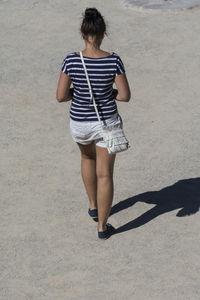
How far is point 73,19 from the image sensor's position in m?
9.92

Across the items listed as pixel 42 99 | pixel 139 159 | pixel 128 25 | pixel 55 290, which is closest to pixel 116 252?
pixel 55 290

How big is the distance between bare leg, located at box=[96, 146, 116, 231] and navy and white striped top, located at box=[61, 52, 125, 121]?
307 millimetres

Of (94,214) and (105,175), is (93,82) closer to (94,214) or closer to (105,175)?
(105,175)

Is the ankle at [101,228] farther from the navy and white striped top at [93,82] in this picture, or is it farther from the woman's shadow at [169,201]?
the navy and white striped top at [93,82]

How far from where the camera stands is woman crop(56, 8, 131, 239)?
485 centimetres

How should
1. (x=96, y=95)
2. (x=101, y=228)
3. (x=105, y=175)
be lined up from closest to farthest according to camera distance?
1. (x=96, y=95)
2. (x=105, y=175)
3. (x=101, y=228)

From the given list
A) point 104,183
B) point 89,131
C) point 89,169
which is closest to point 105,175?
Result: point 104,183

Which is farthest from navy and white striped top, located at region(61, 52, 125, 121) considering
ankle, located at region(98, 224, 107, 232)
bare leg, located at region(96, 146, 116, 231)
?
ankle, located at region(98, 224, 107, 232)

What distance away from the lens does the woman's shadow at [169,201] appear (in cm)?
573

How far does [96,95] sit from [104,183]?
75cm

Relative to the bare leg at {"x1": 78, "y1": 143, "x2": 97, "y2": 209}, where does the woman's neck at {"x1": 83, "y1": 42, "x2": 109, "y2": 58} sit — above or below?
above

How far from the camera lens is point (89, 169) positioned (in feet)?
18.1

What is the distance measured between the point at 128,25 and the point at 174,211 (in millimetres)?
4529

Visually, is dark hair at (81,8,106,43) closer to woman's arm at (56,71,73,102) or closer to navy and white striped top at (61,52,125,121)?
navy and white striped top at (61,52,125,121)
